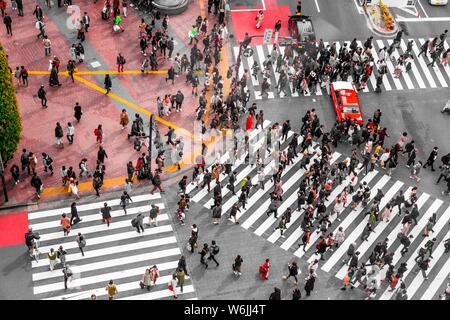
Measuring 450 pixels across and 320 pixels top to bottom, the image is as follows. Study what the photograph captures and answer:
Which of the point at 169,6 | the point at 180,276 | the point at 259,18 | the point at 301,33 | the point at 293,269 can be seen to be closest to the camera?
the point at 180,276

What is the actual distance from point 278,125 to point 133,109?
32.0ft

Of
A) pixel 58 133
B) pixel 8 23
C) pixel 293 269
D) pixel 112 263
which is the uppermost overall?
pixel 8 23

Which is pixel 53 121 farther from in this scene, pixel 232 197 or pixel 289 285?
pixel 289 285

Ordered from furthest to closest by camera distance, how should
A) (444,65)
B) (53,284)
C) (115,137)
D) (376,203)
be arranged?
1. (444,65)
2. (115,137)
3. (376,203)
4. (53,284)

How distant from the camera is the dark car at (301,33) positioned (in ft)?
173

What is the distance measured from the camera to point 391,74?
53250 millimetres

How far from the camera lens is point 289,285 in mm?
38781

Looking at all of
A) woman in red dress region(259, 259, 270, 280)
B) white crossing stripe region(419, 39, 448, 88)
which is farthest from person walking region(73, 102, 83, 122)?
white crossing stripe region(419, 39, 448, 88)

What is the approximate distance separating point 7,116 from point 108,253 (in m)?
9.45

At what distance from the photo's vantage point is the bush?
3912 centimetres

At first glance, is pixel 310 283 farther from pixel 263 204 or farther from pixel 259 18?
pixel 259 18

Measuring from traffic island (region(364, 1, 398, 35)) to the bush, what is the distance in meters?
29.8

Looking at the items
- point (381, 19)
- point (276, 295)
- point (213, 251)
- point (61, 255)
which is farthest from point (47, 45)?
point (381, 19)

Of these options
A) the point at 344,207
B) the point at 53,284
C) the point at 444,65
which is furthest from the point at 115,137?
the point at 444,65
